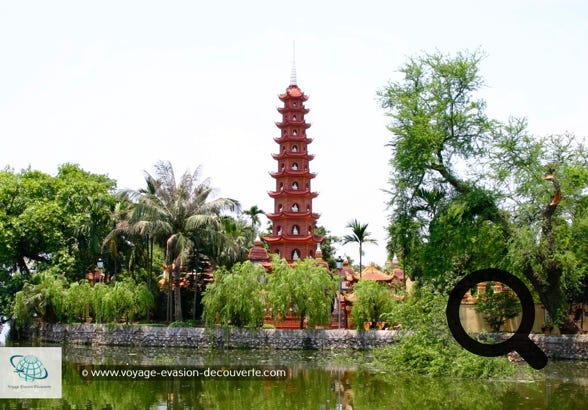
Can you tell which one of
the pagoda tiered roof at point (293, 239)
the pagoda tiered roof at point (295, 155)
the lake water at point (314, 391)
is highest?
the pagoda tiered roof at point (295, 155)

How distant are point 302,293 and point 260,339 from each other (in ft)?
8.50

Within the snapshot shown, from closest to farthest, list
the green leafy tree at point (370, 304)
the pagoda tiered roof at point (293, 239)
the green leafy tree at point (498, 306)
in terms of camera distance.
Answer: the green leafy tree at point (370, 304) → the green leafy tree at point (498, 306) → the pagoda tiered roof at point (293, 239)

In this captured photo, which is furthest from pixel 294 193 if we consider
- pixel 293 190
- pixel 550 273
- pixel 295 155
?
pixel 550 273

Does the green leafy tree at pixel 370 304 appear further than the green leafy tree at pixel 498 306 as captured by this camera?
No

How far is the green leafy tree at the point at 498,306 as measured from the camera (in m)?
32.6

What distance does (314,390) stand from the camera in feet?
63.2

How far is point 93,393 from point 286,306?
44.0 feet

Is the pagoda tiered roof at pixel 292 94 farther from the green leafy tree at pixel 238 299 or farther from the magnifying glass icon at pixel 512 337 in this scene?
the magnifying glass icon at pixel 512 337

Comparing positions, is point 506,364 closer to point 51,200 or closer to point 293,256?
point 293,256

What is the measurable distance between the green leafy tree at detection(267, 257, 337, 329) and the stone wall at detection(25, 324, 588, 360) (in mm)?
759

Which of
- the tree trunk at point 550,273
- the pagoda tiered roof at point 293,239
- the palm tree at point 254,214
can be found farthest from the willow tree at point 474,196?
the palm tree at point 254,214

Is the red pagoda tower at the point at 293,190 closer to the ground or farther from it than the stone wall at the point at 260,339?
farther from it

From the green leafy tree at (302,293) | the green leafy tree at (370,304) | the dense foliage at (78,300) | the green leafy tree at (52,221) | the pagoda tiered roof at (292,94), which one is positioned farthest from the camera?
the pagoda tiered roof at (292,94)

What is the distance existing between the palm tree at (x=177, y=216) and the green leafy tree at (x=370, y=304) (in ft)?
23.6
